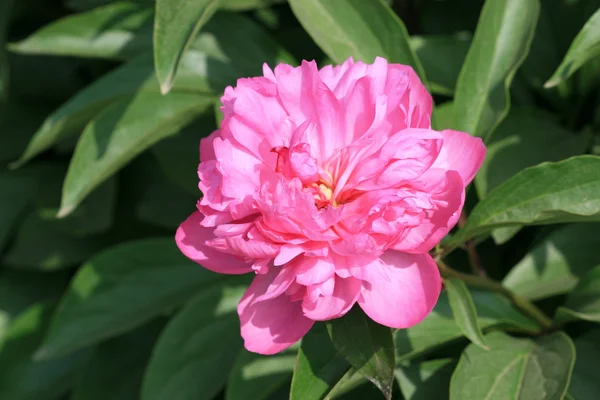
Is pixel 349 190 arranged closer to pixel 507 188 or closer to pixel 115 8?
pixel 507 188

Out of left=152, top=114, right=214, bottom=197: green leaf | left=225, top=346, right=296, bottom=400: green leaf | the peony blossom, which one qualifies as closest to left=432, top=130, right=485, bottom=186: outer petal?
the peony blossom

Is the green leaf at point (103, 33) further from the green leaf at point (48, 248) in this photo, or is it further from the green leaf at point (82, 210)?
the green leaf at point (48, 248)

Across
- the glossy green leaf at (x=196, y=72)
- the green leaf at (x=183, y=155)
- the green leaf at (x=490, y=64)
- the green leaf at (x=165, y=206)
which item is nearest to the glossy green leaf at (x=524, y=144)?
the green leaf at (x=490, y=64)

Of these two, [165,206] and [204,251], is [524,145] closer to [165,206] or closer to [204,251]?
[204,251]

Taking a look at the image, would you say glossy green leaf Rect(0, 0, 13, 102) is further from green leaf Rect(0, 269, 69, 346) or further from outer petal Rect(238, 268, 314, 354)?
outer petal Rect(238, 268, 314, 354)

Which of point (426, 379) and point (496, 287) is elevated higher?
point (496, 287)

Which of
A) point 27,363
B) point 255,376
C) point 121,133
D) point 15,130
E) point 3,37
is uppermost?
point 121,133

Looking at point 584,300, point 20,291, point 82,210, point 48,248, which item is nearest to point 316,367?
point 584,300
